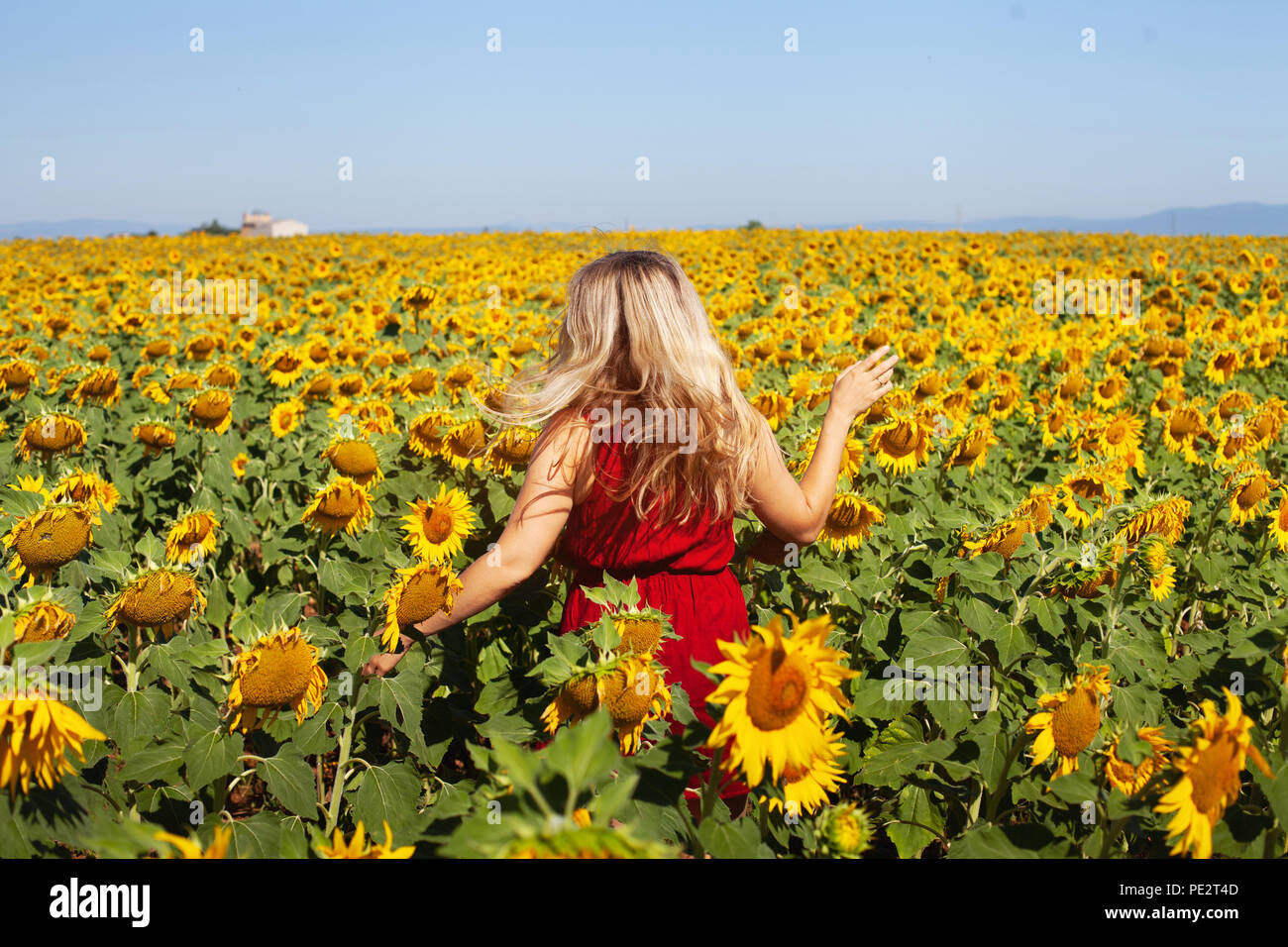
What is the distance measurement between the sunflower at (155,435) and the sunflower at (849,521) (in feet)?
11.4

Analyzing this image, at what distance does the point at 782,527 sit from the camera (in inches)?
106

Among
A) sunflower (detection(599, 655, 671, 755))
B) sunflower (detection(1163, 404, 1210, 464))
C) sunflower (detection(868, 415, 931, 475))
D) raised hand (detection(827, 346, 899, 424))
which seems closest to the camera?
sunflower (detection(599, 655, 671, 755))

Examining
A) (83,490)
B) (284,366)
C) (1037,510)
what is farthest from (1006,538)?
(284,366)

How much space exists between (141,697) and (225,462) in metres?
2.66

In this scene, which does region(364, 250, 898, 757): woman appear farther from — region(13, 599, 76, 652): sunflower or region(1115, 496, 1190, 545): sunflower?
region(1115, 496, 1190, 545): sunflower

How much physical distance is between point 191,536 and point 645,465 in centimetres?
198

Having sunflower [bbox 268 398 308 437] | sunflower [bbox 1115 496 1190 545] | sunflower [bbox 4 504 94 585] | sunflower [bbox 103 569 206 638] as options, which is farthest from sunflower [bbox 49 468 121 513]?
sunflower [bbox 1115 496 1190 545]

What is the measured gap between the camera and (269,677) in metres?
2.03

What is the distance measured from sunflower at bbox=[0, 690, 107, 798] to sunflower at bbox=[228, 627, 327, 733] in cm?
46

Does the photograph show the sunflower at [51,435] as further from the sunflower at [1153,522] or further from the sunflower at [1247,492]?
the sunflower at [1247,492]

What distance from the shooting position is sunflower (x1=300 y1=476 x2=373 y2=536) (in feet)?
10.8

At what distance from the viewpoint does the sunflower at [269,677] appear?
203 cm

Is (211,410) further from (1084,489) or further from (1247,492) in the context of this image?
(1247,492)
